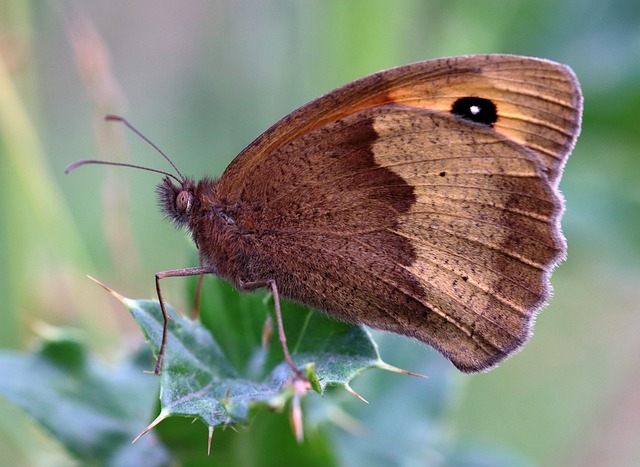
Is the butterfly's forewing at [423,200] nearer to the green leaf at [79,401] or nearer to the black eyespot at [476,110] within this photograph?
the black eyespot at [476,110]

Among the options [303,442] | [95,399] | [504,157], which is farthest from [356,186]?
[95,399]

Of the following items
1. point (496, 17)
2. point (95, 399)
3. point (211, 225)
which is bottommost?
point (95, 399)

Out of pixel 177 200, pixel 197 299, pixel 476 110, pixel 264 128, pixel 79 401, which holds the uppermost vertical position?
pixel 264 128

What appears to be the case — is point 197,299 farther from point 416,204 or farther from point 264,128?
point 264,128

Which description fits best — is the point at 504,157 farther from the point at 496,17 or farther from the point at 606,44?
the point at 606,44

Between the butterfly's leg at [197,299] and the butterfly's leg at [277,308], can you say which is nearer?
the butterfly's leg at [277,308]

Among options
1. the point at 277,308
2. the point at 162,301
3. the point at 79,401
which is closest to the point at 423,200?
the point at 277,308

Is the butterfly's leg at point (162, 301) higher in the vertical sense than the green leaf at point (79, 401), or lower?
higher

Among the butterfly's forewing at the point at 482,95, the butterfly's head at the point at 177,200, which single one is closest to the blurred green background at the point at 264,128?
the butterfly's head at the point at 177,200
